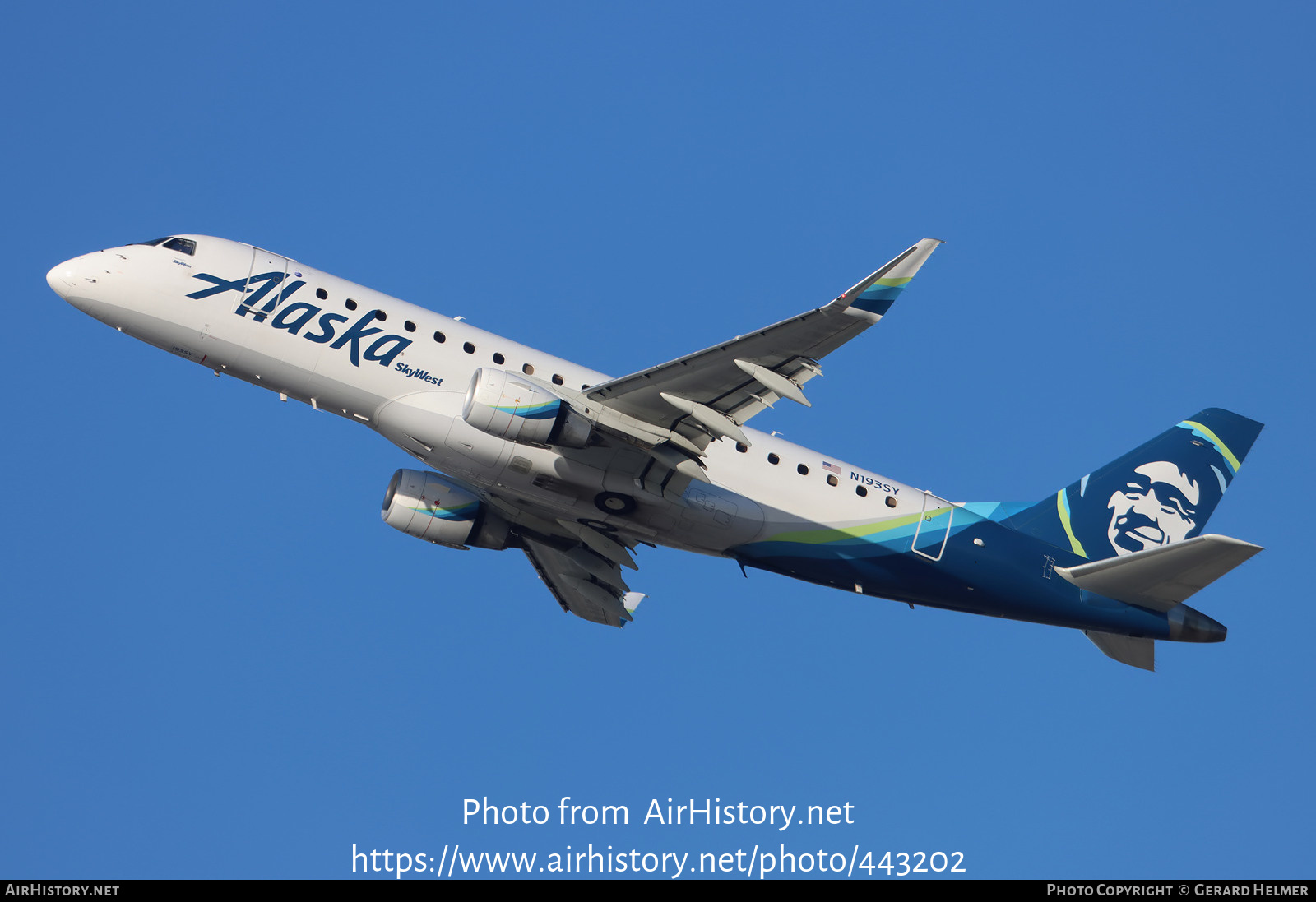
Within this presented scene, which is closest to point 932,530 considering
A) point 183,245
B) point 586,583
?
point 586,583

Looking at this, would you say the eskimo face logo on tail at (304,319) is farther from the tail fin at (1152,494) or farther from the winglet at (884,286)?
the tail fin at (1152,494)

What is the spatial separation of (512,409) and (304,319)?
22.1 feet

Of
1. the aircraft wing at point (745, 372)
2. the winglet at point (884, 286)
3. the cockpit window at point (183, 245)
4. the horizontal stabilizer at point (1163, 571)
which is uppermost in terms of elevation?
the cockpit window at point (183, 245)

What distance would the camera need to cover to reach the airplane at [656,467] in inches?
1294

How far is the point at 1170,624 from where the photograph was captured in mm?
37656

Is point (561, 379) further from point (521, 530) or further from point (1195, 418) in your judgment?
point (1195, 418)

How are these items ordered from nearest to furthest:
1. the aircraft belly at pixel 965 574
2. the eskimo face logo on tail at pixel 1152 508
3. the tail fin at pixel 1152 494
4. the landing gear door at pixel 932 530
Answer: the aircraft belly at pixel 965 574 → the landing gear door at pixel 932 530 → the tail fin at pixel 1152 494 → the eskimo face logo on tail at pixel 1152 508

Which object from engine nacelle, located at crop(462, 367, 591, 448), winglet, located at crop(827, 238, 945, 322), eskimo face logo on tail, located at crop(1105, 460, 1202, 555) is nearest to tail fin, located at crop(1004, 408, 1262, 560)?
eskimo face logo on tail, located at crop(1105, 460, 1202, 555)

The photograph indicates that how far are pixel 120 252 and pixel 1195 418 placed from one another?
31.4 metres

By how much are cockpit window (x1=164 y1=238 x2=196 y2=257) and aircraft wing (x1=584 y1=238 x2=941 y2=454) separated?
11454 mm

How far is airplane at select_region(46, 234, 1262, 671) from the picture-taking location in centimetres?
3288

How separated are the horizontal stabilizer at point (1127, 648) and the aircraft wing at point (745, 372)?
13735mm

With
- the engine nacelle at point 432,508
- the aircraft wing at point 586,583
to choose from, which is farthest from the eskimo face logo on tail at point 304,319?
the aircraft wing at point 586,583

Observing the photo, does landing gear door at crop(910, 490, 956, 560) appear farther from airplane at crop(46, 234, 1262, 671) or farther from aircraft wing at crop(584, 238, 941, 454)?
aircraft wing at crop(584, 238, 941, 454)
